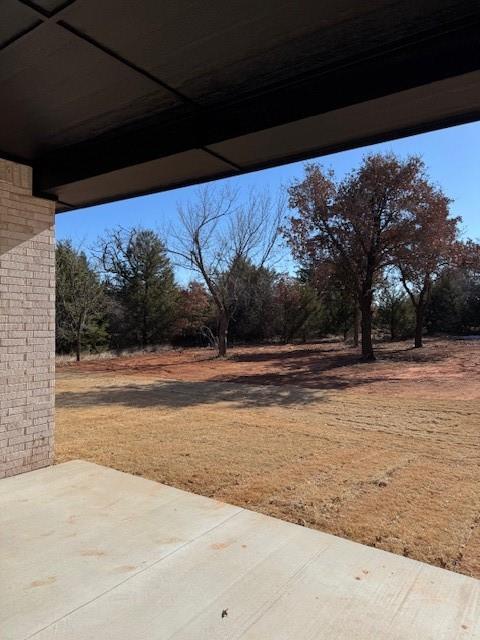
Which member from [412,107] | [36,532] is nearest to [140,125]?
[412,107]

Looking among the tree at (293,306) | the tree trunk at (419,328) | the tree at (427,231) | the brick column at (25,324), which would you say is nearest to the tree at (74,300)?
the tree at (293,306)

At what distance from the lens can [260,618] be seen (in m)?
1.89

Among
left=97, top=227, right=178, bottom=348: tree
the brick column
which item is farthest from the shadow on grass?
left=97, top=227, right=178, bottom=348: tree

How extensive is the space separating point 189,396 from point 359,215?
25.7 feet

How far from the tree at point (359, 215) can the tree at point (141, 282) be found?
11.3 metres

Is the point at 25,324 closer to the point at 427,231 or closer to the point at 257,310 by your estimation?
the point at 427,231

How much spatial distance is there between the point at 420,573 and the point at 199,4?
280 cm

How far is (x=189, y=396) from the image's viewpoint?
→ 28.7ft

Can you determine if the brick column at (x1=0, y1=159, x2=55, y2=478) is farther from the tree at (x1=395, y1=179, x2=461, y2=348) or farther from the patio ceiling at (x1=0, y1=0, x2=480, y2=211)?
the tree at (x1=395, y1=179, x2=461, y2=348)

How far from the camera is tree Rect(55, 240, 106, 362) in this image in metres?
17.8

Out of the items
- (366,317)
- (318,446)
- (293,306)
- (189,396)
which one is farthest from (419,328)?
(318,446)

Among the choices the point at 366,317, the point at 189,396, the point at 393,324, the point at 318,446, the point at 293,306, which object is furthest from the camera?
the point at 393,324

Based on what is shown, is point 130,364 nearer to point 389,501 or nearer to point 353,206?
point 353,206

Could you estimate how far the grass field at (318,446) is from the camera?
2967mm
